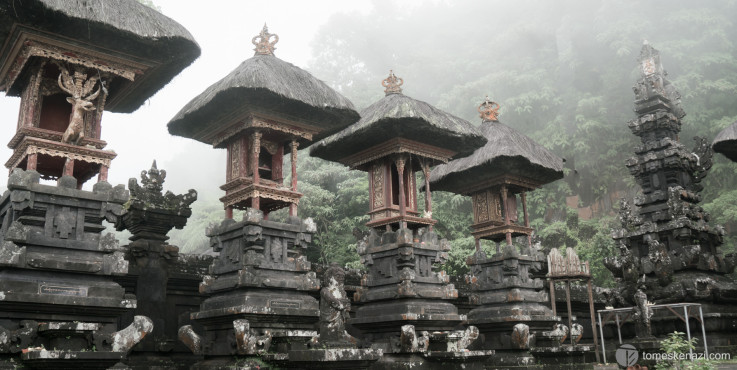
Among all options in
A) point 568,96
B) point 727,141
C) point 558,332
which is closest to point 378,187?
point 558,332

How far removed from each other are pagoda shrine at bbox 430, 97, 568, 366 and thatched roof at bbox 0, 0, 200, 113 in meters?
6.35

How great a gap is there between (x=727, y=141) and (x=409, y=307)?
10495 mm

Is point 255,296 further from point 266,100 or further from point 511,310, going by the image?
point 511,310

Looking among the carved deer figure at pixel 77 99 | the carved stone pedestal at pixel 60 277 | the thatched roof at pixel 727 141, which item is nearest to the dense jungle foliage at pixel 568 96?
the thatched roof at pixel 727 141

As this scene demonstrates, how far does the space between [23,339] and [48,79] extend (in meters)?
3.20

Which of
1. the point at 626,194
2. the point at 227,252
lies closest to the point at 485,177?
the point at 227,252

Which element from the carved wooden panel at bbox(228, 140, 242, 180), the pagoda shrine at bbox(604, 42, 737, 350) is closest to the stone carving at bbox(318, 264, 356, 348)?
the carved wooden panel at bbox(228, 140, 242, 180)

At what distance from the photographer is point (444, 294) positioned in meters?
9.74

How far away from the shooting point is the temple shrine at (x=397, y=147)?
9.65 m

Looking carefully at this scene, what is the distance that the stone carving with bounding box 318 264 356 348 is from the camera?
21.0 ft

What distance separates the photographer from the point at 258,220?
25.5 ft

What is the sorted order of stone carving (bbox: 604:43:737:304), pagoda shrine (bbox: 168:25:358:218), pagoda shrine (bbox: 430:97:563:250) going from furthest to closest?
stone carving (bbox: 604:43:737:304), pagoda shrine (bbox: 430:97:563:250), pagoda shrine (bbox: 168:25:358:218)

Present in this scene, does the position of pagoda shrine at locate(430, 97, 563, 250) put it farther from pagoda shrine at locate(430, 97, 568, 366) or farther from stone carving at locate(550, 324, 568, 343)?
stone carving at locate(550, 324, 568, 343)

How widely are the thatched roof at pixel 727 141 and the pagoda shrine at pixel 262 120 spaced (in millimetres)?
10880
